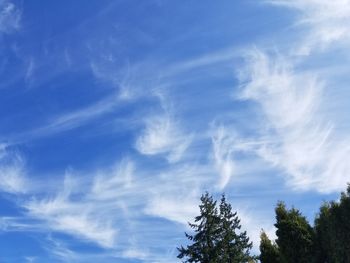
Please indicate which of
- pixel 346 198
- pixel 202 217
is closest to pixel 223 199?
pixel 202 217

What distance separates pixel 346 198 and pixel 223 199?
22817 mm

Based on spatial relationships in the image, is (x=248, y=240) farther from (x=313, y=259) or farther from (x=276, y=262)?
(x=313, y=259)

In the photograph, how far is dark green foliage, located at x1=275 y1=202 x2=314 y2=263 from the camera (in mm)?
34625

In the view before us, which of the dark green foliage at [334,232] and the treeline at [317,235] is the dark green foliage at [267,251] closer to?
the treeline at [317,235]

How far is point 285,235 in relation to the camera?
117ft

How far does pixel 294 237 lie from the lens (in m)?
35.4

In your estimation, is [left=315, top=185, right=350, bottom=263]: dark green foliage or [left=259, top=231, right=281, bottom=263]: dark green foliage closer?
→ [left=315, top=185, right=350, bottom=263]: dark green foliage

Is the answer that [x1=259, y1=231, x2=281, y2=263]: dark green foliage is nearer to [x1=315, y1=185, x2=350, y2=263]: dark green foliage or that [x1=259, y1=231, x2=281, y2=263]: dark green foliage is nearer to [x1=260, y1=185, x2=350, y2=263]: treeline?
[x1=260, y1=185, x2=350, y2=263]: treeline

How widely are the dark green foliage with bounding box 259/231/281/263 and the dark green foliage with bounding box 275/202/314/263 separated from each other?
11.4 ft

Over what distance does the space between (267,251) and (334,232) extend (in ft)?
30.3

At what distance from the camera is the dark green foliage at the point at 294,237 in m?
34.6

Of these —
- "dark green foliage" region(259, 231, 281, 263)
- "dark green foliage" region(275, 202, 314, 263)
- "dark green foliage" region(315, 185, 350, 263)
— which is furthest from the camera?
"dark green foliage" region(259, 231, 281, 263)

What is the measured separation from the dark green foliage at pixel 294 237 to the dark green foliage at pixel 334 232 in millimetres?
923

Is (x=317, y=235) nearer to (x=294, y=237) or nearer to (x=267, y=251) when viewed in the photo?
(x=294, y=237)
